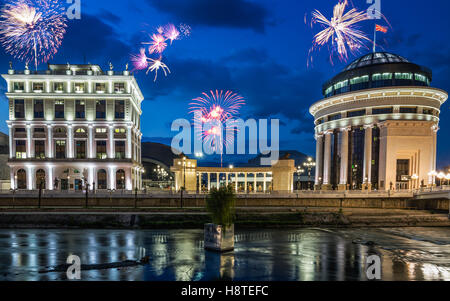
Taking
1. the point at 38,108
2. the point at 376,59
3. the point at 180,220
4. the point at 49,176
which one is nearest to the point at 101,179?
the point at 49,176

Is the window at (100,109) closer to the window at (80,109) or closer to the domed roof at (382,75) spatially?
the window at (80,109)

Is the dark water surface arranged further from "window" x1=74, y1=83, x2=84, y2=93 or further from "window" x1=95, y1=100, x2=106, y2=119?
"window" x1=74, y1=83, x2=84, y2=93

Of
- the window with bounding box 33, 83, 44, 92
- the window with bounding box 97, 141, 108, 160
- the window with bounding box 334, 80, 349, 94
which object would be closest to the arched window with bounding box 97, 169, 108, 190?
the window with bounding box 97, 141, 108, 160

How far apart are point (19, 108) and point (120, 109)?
69.9 feet

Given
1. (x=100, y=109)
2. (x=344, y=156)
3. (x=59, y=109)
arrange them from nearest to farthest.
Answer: (x=59, y=109), (x=100, y=109), (x=344, y=156)

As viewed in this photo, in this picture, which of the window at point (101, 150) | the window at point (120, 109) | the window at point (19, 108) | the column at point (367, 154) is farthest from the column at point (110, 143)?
the column at point (367, 154)

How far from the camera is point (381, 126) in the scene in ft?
191

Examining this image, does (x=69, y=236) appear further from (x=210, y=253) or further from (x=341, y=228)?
(x=341, y=228)

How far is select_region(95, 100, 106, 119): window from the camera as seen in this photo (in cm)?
6172

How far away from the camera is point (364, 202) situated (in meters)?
40.8

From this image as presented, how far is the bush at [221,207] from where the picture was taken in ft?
55.6

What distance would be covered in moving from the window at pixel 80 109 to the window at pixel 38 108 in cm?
717

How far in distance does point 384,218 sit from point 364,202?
930 centimetres

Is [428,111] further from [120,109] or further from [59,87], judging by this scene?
[59,87]
